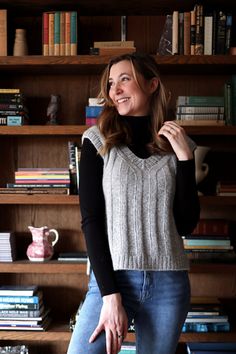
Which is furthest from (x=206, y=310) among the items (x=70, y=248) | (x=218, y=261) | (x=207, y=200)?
(x=70, y=248)

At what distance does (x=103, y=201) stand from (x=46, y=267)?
3.03 feet

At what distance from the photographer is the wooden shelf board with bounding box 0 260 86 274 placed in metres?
2.19

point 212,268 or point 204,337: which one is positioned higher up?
point 212,268

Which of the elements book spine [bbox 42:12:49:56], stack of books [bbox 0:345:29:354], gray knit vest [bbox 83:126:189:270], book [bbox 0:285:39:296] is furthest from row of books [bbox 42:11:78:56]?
stack of books [bbox 0:345:29:354]

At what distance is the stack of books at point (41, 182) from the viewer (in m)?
2.24

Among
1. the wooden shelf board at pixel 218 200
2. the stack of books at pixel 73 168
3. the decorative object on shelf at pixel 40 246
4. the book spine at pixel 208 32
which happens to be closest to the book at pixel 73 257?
the decorative object on shelf at pixel 40 246

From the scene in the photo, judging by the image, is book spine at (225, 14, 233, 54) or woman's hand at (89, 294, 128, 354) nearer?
woman's hand at (89, 294, 128, 354)

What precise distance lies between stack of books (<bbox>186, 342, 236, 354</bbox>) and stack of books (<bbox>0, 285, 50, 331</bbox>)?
2.35 ft

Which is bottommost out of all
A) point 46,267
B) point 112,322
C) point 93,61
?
point 46,267

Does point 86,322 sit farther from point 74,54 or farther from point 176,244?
point 74,54

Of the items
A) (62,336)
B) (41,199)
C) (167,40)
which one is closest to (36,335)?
(62,336)

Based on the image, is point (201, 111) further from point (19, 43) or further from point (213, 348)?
point (213, 348)

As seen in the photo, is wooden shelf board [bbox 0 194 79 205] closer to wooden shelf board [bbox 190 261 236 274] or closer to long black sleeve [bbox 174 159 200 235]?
wooden shelf board [bbox 190 261 236 274]

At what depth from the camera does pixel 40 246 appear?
2.29 meters
